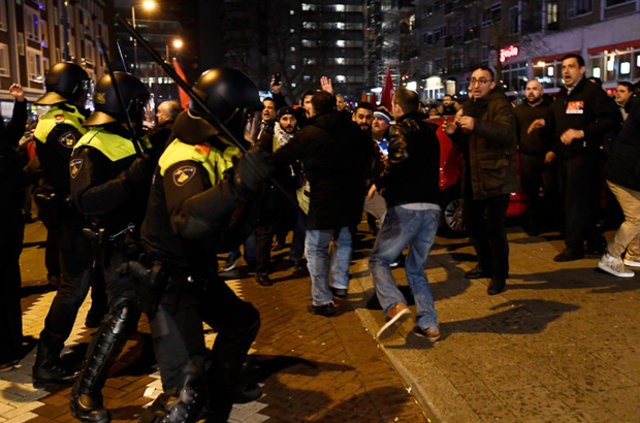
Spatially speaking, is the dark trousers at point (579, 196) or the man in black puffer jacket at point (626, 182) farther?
the dark trousers at point (579, 196)

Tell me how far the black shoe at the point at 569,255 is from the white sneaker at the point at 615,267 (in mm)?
678

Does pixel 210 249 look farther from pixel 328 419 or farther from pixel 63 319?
pixel 63 319

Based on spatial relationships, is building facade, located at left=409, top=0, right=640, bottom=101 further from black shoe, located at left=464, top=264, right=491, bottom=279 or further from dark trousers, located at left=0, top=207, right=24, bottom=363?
dark trousers, located at left=0, top=207, right=24, bottom=363

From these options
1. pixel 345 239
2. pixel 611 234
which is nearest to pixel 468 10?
pixel 611 234

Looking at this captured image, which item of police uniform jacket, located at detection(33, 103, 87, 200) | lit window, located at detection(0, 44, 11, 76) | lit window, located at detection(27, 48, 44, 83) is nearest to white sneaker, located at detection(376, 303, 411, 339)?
police uniform jacket, located at detection(33, 103, 87, 200)

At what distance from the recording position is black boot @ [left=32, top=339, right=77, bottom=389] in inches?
176

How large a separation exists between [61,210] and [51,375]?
45.7 inches

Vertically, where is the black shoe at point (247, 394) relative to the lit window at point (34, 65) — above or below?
below

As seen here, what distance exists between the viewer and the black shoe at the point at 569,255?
727 centimetres

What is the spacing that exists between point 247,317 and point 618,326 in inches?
125

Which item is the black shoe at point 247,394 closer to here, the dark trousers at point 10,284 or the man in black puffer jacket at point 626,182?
the dark trousers at point 10,284

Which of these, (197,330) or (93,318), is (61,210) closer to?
(93,318)

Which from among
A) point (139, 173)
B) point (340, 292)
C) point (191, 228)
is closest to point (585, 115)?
point (340, 292)

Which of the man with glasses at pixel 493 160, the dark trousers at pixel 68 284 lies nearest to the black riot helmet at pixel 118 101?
the dark trousers at pixel 68 284
